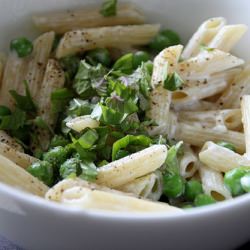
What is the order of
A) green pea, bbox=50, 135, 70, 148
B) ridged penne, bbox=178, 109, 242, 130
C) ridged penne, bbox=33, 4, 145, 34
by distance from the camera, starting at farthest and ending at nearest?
ridged penne, bbox=33, 4, 145, 34, ridged penne, bbox=178, 109, 242, 130, green pea, bbox=50, 135, 70, 148

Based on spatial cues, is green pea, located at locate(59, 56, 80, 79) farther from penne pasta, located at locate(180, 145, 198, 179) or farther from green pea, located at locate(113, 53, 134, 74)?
penne pasta, located at locate(180, 145, 198, 179)

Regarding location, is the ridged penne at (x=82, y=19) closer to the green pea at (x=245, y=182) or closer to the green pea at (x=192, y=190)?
the green pea at (x=192, y=190)

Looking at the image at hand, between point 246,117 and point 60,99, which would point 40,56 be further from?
point 246,117

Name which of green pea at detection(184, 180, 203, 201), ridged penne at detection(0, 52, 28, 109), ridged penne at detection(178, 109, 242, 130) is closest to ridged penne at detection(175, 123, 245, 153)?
ridged penne at detection(178, 109, 242, 130)

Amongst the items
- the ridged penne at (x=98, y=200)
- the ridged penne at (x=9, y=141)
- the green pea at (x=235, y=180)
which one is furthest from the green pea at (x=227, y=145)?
the ridged penne at (x=9, y=141)

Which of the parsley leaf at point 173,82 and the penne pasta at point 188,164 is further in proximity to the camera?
the parsley leaf at point 173,82

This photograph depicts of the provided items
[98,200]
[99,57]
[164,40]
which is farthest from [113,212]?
[164,40]
